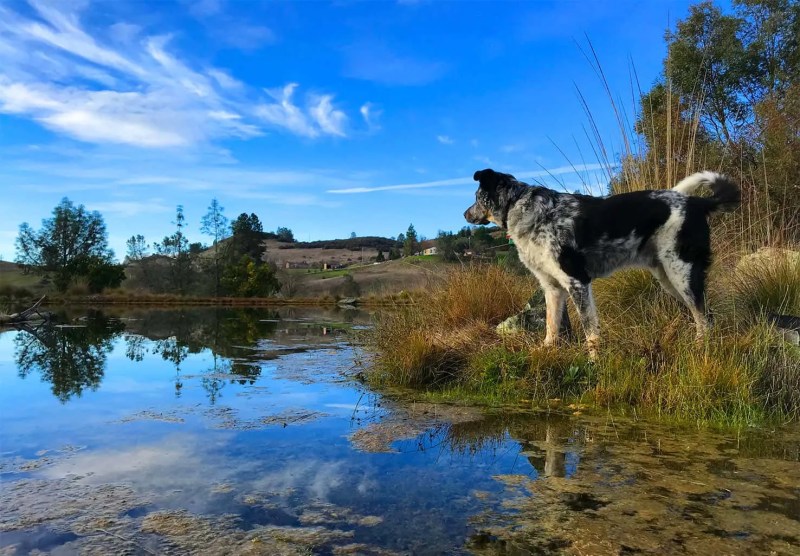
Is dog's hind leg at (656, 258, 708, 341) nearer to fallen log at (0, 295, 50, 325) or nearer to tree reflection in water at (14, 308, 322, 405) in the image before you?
tree reflection in water at (14, 308, 322, 405)

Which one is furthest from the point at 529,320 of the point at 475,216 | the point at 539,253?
the point at 475,216

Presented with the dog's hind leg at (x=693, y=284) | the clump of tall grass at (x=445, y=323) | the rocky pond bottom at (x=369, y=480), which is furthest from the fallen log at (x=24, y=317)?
the dog's hind leg at (x=693, y=284)

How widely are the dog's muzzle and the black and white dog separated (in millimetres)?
578

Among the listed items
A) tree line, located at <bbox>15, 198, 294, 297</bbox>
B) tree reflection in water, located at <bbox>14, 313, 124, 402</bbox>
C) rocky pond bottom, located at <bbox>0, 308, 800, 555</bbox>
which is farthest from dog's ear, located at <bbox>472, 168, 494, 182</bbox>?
tree line, located at <bbox>15, 198, 294, 297</bbox>

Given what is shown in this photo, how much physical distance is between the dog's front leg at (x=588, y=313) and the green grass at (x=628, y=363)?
10cm

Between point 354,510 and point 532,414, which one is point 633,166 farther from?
point 354,510

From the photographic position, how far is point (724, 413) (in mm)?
4137

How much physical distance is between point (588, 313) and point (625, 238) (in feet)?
2.59

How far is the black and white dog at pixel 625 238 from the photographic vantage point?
5.00 m

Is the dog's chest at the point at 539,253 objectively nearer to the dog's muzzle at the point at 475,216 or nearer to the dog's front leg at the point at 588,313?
the dog's front leg at the point at 588,313

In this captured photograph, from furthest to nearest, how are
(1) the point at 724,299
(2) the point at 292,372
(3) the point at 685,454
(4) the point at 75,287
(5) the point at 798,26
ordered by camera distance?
(4) the point at 75,287
(5) the point at 798,26
(2) the point at 292,372
(1) the point at 724,299
(3) the point at 685,454

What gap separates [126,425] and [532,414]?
322 cm

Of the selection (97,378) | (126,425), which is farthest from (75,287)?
(126,425)

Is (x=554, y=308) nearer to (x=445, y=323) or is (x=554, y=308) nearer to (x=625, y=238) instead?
(x=625, y=238)
